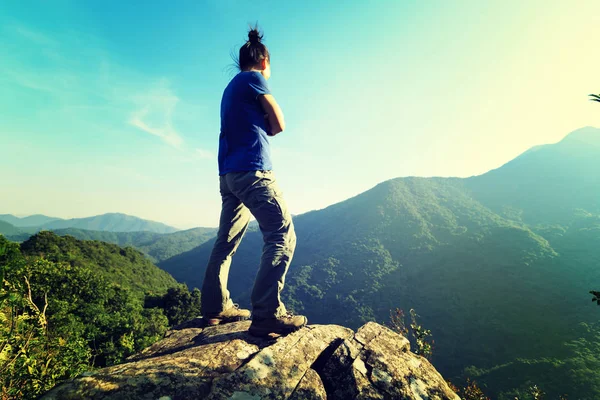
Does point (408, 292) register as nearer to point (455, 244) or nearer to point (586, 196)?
point (455, 244)

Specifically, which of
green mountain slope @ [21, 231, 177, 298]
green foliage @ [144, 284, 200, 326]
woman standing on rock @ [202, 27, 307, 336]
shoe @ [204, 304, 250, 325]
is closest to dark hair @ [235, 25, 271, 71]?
woman standing on rock @ [202, 27, 307, 336]

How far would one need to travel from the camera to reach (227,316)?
11.3ft

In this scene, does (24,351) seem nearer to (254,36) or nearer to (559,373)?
(254,36)

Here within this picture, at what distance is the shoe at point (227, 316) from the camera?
11.0ft

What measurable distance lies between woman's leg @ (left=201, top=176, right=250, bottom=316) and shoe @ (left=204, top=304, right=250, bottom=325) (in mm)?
49

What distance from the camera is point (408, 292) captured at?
84.0 m

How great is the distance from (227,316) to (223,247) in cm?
93

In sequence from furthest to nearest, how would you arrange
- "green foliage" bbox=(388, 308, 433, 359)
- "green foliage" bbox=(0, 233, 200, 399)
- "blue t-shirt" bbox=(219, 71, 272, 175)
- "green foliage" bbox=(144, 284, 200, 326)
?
"green foliage" bbox=(144, 284, 200, 326) → "green foliage" bbox=(388, 308, 433, 359) → "blue t-shirt" bbox=(219, 71, 272, 175) → "green foliage" bbox=(0, 233, 200, 399)

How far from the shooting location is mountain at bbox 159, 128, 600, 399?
60125 mm

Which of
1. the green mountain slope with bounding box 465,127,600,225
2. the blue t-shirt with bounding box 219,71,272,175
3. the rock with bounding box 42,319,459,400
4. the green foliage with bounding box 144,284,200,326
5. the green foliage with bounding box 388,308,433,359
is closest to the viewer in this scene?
the rock with bounding box 42,319,459,400

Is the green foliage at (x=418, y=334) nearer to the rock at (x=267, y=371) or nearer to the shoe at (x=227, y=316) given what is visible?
the rock at (x=267, y=371)

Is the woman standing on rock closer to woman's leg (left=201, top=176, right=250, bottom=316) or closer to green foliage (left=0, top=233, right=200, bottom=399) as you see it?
woman's leg (left=201, top=176, right=250, bottom=316)

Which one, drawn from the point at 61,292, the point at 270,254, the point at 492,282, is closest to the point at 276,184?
the point at 270,254

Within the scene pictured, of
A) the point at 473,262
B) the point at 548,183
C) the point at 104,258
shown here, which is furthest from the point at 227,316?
the point at 548,183
